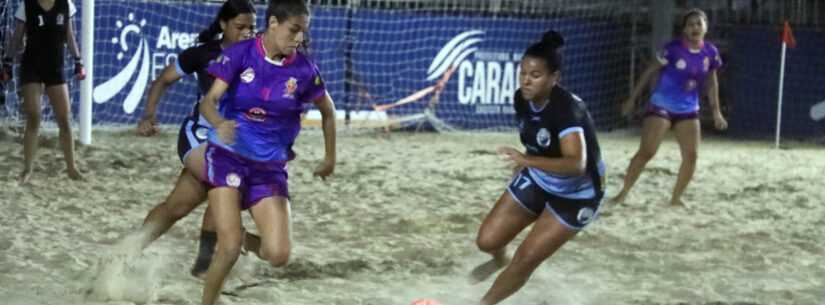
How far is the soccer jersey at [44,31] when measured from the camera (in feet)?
31.7

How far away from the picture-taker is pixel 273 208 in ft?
17.6

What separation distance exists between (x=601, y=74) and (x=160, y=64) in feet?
22.9

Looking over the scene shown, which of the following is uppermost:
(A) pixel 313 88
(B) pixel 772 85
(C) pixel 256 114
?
(A) pixel 313 88

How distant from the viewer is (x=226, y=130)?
17.1ft

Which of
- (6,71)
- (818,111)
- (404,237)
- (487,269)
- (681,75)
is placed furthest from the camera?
(818,111)

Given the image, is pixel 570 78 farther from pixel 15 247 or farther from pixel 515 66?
pixel 15 247

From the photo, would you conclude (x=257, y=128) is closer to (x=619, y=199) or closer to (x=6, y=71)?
(x=619, y=199)

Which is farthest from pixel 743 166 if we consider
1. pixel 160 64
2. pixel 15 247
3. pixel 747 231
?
pixel 15 247

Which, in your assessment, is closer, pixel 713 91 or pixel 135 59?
pixel 713 91

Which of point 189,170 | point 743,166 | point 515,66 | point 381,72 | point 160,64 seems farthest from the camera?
point 515,66

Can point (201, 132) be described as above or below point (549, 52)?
below

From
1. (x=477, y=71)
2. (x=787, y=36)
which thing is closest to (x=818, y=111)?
(x=787, y=36)

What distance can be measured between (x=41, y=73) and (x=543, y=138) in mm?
5235

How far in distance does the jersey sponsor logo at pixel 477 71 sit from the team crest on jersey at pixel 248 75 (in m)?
12.0
